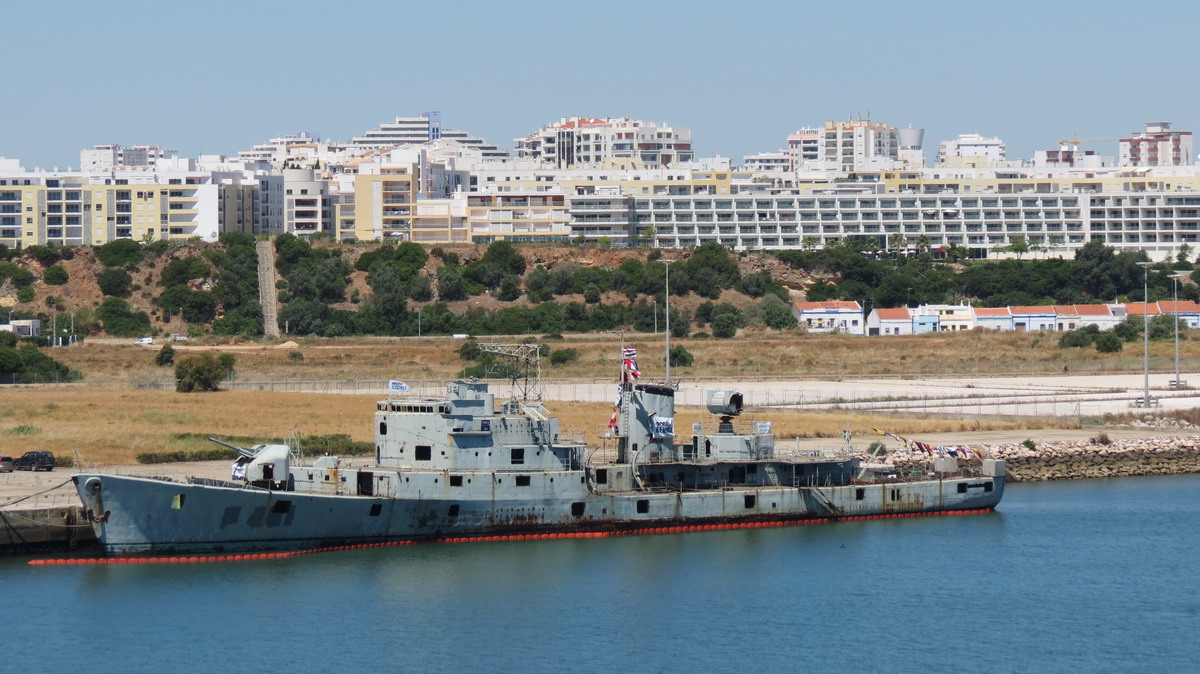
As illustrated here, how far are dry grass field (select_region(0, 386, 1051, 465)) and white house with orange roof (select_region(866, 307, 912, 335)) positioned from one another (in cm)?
6360

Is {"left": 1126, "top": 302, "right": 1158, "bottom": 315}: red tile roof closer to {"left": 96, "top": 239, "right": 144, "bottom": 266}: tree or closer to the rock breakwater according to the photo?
the rock breakwater

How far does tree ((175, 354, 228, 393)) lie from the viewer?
3371 inches

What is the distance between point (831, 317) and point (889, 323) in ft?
16.2

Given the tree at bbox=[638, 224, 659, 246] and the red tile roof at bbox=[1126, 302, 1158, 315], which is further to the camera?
the tree at bbox=[638, 224, 659, 246]

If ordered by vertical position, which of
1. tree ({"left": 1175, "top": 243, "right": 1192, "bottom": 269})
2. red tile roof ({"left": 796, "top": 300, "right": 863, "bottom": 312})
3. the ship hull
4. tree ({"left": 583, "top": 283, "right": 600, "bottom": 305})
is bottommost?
the ship hull

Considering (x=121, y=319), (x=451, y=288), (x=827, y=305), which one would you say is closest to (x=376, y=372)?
(x=121, y=319)

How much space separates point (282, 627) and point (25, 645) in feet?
20.0

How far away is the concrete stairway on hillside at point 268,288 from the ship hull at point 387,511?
82.5 m

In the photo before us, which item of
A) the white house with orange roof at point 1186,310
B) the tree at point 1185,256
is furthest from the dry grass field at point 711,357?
the tree at point 1185,256

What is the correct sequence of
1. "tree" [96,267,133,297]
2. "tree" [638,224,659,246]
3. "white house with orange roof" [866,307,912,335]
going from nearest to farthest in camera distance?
"white house with orange roof" [866,307,912,335]
"tree" [96,267,133,297]
"tree" [638,224,659,246]

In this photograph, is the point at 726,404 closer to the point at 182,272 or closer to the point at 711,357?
the point at 711,357

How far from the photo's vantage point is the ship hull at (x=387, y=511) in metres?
47.1

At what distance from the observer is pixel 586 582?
153 feet

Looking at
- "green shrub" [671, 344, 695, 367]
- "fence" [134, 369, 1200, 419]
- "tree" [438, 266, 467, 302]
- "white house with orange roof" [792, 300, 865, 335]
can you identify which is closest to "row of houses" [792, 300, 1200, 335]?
"white house with orange roof" [792, 300, 865, 335]
